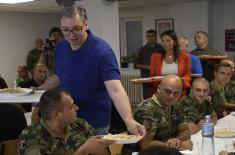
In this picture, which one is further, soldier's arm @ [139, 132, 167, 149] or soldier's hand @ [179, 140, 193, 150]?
soldier's arm @ [139, 132, 167, 149]

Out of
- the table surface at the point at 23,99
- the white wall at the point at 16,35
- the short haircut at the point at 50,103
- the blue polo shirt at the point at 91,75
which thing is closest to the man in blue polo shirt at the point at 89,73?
the blue polo shirt at the point at 91,75

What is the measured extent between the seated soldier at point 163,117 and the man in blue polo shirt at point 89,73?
10.6 inches

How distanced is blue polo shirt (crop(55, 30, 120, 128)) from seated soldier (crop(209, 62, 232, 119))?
192 cm

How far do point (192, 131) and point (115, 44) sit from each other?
310 centimetres

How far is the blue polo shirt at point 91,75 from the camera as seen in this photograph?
227 centimetres

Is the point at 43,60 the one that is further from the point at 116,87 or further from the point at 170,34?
the point at 116,87

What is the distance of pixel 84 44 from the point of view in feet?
7.57

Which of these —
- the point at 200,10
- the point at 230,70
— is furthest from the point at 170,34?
the point at 200,10

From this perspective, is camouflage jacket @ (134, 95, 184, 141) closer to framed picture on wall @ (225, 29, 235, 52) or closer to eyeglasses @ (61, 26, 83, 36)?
eyeglasses @ (61, 26, 83, 36)

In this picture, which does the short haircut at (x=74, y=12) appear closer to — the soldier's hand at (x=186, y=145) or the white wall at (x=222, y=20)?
the soldier's hand at (x=186, y=145)

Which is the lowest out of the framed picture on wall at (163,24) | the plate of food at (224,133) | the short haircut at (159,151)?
the plate of food at (224,133)

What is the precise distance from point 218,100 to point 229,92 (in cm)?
51

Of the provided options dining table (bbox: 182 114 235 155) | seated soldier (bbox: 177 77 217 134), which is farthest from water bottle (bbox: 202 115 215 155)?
seated soldier (bbox: 177 77 217 134)

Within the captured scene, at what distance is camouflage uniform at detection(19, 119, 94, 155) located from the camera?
2041 millimetres
